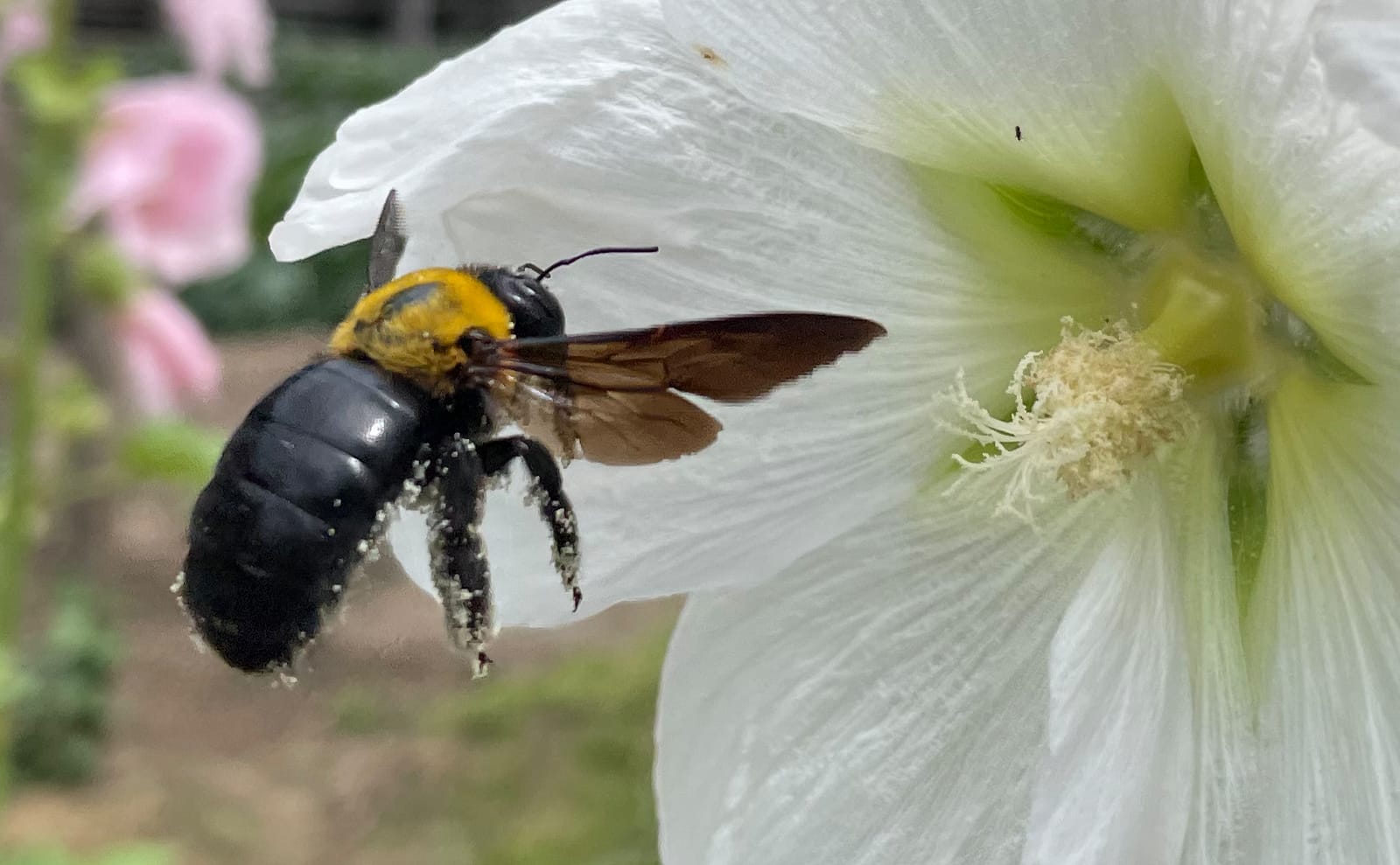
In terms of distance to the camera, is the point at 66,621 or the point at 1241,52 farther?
the point at 66,621

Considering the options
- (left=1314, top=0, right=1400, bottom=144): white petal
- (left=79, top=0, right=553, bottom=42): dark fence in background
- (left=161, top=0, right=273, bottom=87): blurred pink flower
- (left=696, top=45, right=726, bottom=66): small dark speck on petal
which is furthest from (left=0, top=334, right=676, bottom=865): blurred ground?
(left=79, top=0, right=553, bottom=42): dark fence in background

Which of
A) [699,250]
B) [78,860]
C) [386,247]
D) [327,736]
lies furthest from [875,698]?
[327,736]

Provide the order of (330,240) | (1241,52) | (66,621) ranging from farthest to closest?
(66,621), (330,240), (1241,52)

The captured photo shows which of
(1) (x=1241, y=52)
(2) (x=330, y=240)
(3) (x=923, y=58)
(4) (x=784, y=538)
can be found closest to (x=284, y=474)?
(2) (x=330, y=240)

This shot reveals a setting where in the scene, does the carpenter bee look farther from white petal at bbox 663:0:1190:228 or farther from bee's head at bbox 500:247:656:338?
white petal at bbox 663:0:1190:228

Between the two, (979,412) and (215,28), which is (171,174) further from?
(979,412)

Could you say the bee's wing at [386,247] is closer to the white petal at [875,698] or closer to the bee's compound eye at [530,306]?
the bee's compound eye at [530,306]

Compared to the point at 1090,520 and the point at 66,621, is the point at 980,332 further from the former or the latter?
the point at 66,621
